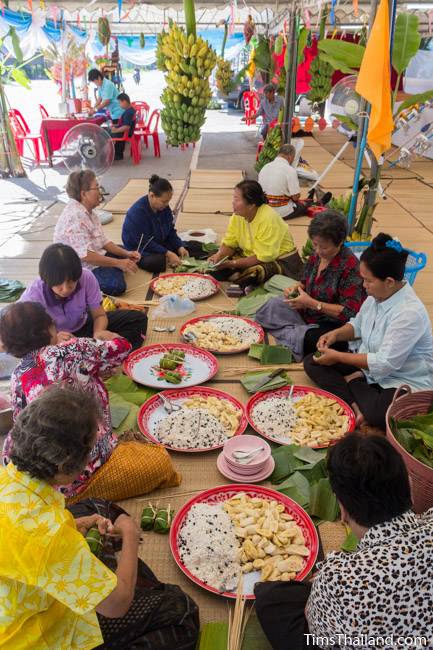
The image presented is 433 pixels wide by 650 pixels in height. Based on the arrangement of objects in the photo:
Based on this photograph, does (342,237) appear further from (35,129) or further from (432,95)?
(35,129)

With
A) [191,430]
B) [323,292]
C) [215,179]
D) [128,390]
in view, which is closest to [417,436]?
[191,430]

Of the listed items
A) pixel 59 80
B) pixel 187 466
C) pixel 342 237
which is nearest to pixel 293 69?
pixel 342 237

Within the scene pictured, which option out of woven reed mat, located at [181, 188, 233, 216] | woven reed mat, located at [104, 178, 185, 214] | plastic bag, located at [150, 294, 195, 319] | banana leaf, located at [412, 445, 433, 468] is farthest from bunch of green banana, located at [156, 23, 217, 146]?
woven reed mat, located at [104, 178, 185, 214]

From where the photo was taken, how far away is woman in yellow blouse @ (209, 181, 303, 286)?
3.51m

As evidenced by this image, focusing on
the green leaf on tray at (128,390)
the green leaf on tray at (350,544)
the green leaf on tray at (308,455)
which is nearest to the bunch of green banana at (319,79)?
the green leaf on tray at (128,390)

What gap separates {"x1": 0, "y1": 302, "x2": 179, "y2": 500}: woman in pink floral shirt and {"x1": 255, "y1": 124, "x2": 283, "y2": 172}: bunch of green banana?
5.11 meters

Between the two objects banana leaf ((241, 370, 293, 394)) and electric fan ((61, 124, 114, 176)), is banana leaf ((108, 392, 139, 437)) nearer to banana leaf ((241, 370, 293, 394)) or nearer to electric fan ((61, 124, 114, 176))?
banana leaf ((241, 370, 293, 394))

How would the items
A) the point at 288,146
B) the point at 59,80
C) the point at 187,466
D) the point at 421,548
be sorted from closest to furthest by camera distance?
the point at 421,548
the point at 187,466
the point at 288,146
the point at 59,80

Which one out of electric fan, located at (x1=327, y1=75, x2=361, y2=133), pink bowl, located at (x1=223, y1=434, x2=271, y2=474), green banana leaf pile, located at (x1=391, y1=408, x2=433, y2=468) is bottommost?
pink bowl, located at (x1=223, y1=434, x2=271, y2=474)

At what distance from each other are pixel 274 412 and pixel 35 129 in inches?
467

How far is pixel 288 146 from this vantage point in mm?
5320

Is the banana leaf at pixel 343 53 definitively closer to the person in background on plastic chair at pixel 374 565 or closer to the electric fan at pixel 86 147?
the electric fan at pixel 86 147

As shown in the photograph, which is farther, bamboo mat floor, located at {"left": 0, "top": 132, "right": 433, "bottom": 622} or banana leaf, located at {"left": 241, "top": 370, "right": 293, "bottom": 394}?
Answer: banana leaf, located at {"left": 241, "top": 370, "right": 293, "bottom": 394}

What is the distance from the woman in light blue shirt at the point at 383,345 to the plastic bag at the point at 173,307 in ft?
3.51
